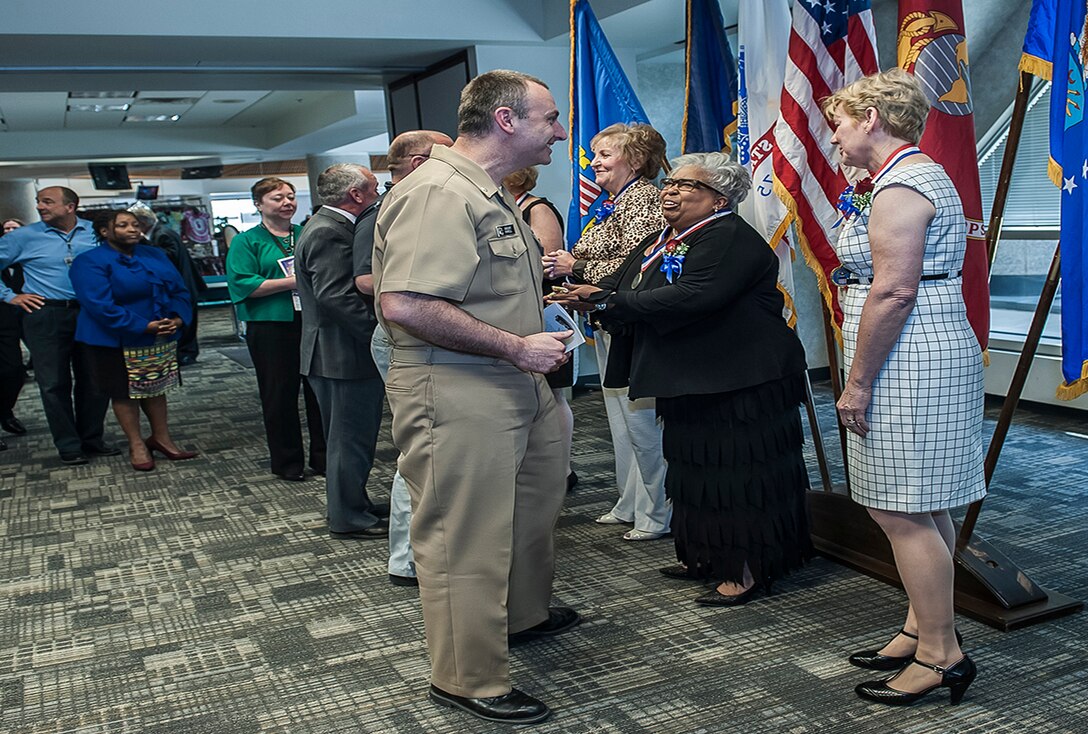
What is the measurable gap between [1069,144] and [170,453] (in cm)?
485

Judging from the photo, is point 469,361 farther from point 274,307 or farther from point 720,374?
point 274,307

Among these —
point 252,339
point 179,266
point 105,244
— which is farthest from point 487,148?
point 179,266

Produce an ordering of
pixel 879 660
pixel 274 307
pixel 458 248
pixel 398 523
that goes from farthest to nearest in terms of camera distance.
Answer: pixel 274 307
pixel 398 523
pixel 879 660
pixel 458 248

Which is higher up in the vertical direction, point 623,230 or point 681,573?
point 623,230

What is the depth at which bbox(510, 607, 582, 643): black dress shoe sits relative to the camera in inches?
116

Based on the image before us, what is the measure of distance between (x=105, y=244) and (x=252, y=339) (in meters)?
A: 1.12

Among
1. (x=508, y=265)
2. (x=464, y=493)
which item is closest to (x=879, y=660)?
(x=464, y=493)

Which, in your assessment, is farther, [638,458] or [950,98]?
[638,458]

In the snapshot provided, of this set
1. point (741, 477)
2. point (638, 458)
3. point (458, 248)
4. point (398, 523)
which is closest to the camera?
point (458, 248)

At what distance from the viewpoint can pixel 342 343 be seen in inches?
157

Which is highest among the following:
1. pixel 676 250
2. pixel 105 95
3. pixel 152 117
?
pixel 152 117

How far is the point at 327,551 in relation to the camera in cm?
393

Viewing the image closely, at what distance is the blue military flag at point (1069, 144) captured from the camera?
254cm

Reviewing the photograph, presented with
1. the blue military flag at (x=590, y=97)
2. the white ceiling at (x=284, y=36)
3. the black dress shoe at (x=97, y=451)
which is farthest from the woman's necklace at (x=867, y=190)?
the black dress shoe at (x=97, y=451)
